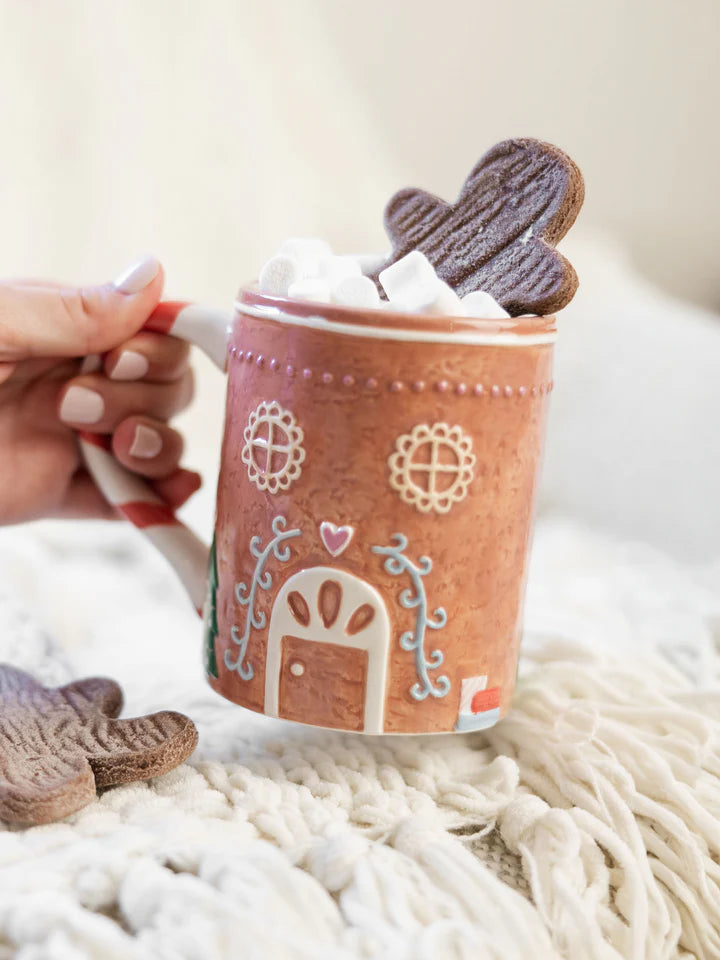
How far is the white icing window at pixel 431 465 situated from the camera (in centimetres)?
69

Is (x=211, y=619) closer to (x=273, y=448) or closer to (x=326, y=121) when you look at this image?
(x=273, y=448)

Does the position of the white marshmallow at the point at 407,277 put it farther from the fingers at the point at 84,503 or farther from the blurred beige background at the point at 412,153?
the blurred beige background at the point at 412,153

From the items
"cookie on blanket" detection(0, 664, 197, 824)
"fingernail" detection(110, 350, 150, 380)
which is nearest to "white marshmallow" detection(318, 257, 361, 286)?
"fingernail" detection(110, 350, 150, 380)

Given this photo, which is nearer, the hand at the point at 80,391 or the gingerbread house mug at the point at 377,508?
the gingerbread house mug at the point at 377,508

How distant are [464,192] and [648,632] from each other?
1.63ft

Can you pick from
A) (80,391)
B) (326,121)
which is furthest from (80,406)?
(326,121)

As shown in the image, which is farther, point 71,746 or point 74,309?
point 74,309

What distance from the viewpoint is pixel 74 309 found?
34.2 inches

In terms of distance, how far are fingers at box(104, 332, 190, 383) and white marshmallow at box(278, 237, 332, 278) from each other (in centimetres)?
17

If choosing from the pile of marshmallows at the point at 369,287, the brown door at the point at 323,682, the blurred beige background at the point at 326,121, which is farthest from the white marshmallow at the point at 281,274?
the blurred beige background at the point at 326,121

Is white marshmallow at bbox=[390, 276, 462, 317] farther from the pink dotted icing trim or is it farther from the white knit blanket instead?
the white knit blanket

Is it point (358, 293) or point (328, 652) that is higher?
point (358, 293)

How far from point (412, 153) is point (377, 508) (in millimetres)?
932

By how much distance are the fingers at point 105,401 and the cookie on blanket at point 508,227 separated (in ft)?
0.79
